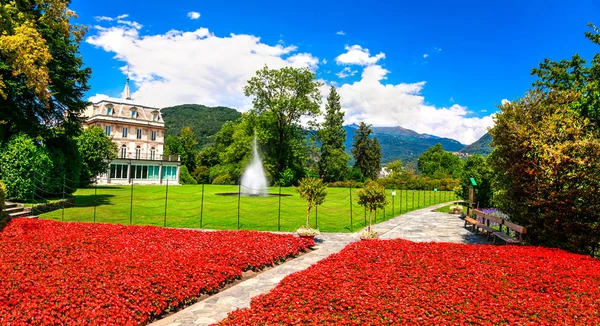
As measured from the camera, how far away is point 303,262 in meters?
10.3

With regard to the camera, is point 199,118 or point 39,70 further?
point 199,118

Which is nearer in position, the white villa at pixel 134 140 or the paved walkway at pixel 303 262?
the paved walkway at pixel 303 262

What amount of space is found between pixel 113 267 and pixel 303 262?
4.88 m

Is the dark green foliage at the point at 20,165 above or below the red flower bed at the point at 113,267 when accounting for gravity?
above

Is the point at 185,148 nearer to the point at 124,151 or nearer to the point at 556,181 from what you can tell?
the point at 124,151

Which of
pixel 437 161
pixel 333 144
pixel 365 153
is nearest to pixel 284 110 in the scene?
pixel 333 144

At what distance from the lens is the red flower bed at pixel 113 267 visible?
5777mm

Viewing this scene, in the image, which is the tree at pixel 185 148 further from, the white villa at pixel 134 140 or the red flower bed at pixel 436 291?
the red flower bed at pixel 436 291

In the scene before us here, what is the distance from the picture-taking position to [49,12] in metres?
20.0

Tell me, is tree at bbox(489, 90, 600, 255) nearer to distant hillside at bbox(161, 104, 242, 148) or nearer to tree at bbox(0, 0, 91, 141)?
tree at bbox(0, 0, 91, 141)

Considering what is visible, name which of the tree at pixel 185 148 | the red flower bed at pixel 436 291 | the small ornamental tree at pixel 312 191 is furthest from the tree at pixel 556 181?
the tree at pixel 185 148

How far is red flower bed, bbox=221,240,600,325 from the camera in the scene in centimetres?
563

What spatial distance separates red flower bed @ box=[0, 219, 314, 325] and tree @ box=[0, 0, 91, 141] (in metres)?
8.61

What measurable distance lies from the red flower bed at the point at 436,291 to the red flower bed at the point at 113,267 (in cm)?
170
